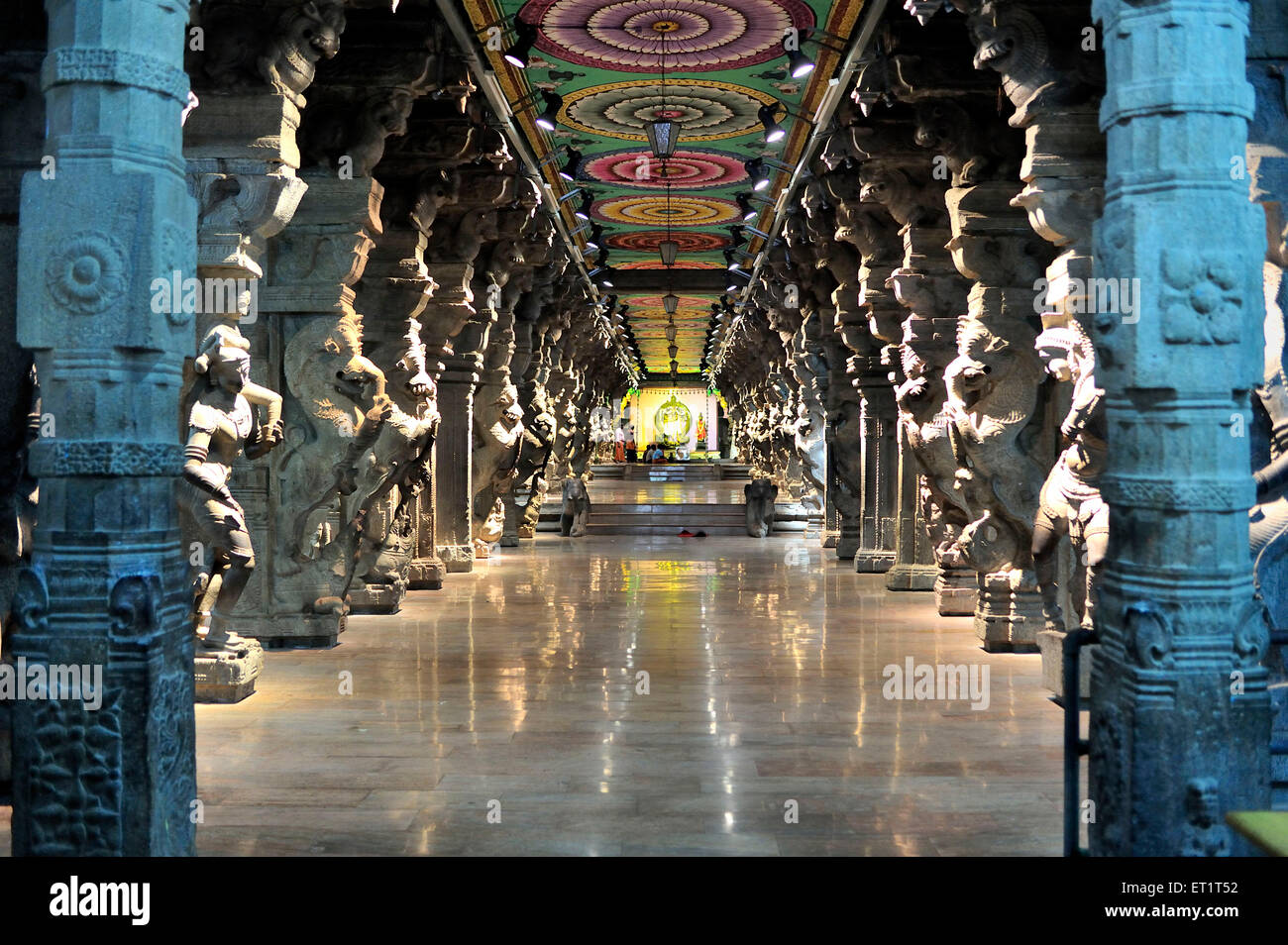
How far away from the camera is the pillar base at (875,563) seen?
13148 millimetres

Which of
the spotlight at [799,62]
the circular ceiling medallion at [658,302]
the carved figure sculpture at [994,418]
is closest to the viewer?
the carved figure sculpture at [994,418]

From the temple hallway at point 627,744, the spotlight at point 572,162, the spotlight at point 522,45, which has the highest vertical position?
the spotlight at point 572,162

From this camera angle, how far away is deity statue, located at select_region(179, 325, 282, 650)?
5898mm

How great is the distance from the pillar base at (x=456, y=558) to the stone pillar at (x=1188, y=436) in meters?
10.0

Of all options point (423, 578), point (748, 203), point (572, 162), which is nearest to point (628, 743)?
point (423, 578)

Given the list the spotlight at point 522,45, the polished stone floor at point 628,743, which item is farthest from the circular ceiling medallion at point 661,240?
the spotlight at point 522,45

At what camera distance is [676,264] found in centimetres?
2216

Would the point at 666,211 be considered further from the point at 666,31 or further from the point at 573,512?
the point at 666,31

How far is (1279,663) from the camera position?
4.35 meters

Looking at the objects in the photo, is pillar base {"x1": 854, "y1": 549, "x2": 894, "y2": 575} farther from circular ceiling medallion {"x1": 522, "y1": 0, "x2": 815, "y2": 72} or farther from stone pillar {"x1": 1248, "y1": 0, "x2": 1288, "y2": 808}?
stone pillar {"x1": 1248, "y1": 0, "x2": 1288, "y2": 808}

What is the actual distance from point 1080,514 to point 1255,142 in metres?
1.91

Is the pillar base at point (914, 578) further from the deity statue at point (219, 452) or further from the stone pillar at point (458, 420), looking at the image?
the deity statue at point (219, 452)
